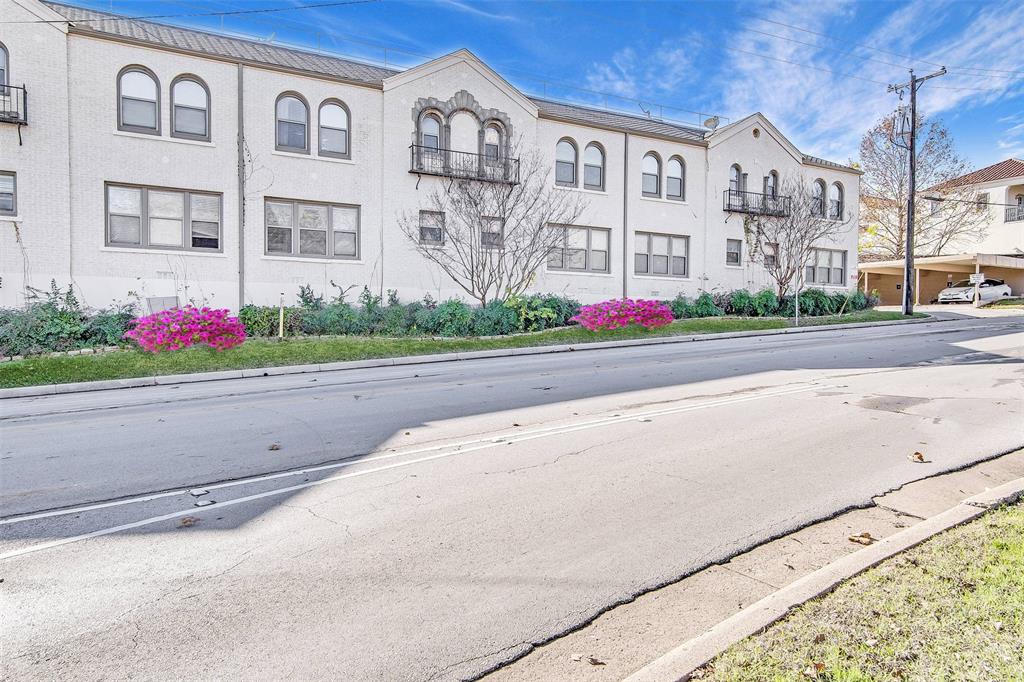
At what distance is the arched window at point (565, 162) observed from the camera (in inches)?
953

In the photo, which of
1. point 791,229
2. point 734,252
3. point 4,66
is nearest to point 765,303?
point 734,252

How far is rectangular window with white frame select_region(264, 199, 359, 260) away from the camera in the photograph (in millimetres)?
19625

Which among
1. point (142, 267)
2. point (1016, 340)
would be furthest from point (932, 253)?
point (142, 267)

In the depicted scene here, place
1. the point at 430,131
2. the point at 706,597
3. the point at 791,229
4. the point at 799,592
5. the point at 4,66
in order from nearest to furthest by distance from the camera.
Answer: the point at 799,592 → the point at 706,597 → the point at 4,66 → the point at 430,131 → the point at 791,229

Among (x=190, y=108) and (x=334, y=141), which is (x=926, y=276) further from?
(x=190, y=108)

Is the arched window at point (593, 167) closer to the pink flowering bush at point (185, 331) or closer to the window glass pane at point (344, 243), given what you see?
the window glass pane at point (344, 243)

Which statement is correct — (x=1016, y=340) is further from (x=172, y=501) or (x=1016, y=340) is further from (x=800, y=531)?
(x=172, y=501)

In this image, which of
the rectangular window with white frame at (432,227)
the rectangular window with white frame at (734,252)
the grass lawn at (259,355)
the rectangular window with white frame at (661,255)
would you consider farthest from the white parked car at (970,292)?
the rectangular window with white frame at (432,227)

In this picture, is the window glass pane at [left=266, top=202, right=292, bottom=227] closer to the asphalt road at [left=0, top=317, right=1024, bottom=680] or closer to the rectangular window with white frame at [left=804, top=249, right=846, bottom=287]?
the asphalt road at [left=0, top=317, right=1024, bottom=680]

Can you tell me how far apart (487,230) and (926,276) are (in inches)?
1428

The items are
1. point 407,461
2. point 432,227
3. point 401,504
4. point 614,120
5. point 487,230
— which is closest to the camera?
point 401,504

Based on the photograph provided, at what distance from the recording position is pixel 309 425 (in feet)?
25.1

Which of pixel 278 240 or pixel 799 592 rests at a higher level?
pixel 278 240

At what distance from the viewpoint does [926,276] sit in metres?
42.3
